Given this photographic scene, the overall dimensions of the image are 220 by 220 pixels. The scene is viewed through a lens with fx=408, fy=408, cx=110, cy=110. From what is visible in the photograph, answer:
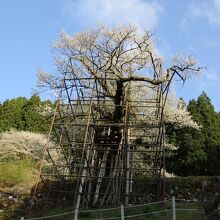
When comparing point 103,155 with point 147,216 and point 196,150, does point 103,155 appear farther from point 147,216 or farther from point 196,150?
point 196,150

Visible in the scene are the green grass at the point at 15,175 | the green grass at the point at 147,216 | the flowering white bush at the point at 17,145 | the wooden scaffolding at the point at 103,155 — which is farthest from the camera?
the flowering white bush at the point at 17,145

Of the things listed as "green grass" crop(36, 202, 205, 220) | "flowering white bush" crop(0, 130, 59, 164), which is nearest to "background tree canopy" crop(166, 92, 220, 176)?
"flowering white bush" crop(0, 130, 59, 164)

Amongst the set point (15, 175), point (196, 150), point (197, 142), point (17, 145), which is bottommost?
point (15, 175)

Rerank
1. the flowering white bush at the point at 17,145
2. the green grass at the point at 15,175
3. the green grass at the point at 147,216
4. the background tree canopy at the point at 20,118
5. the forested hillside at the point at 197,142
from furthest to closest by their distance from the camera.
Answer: the background tree canopy at the point at 20,118, the flowering white bush at the point at 17,145, the forested hillside at the point at 197,142, the green grass at the point at 15,175, the green grass at the point at 147,216

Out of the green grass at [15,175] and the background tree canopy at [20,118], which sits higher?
the background tree canopy at [20,118]

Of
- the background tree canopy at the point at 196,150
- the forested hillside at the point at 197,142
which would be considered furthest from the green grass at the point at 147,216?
the background tree canopy at the point at 196,150

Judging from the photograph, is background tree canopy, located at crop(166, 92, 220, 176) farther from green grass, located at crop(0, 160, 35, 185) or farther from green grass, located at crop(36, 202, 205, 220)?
green grass, located at crop(36, 202, 205, 220)

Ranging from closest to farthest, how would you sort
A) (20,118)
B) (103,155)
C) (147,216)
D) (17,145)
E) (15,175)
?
(147,216)
(103,155)
(15,175)
(17,145)
(20,118)

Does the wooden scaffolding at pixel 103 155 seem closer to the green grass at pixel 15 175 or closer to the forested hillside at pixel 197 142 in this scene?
the green grass at pixel 15 175

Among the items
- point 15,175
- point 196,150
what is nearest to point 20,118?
point 196,150

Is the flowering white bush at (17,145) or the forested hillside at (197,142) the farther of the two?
the flowering white bush at (17,145)

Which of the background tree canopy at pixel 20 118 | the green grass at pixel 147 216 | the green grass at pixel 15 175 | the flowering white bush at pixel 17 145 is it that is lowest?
the green grass at pixel 147 216

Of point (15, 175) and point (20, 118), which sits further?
point (20, 118)

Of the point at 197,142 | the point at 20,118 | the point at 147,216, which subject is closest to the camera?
the point at 147,216
